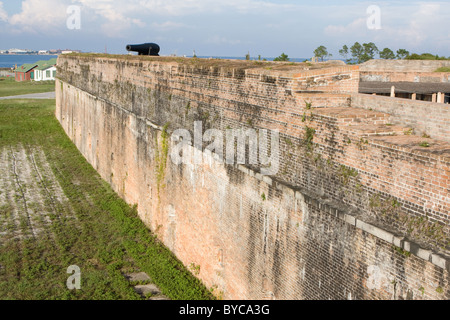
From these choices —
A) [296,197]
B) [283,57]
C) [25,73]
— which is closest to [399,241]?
[296,197]

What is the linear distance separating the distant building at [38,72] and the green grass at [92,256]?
209ft

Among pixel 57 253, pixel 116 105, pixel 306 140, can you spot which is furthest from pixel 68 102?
Answer: pixel 306 140

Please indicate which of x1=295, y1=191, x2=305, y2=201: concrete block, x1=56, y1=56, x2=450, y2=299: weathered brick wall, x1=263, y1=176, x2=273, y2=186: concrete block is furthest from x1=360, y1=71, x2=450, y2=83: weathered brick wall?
x1=295, y1=191, x2=305, y2=201: concrete block

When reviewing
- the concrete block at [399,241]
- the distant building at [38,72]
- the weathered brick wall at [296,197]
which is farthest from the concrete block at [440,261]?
the distant building at [38,72]

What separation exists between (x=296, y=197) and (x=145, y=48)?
46.7ft

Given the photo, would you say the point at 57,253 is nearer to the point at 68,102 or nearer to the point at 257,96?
the point at 257,96

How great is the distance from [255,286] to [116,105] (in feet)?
37.8

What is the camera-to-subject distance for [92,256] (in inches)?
498

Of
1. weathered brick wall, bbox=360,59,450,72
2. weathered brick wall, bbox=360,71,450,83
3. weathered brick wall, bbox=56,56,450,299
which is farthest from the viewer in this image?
weathered brick wall, bbox=360,59,450,72

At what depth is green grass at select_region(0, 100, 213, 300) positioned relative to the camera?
10766 mm

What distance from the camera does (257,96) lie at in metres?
9.05

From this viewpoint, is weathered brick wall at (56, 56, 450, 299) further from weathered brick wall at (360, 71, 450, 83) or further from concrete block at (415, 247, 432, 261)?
weathered brick wall at (360, 71, 450, 83)

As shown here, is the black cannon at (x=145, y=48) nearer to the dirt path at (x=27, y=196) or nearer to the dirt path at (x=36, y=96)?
the dirt path at (x=27, y=196)

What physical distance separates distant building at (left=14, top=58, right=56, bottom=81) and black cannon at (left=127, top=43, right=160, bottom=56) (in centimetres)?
6305
